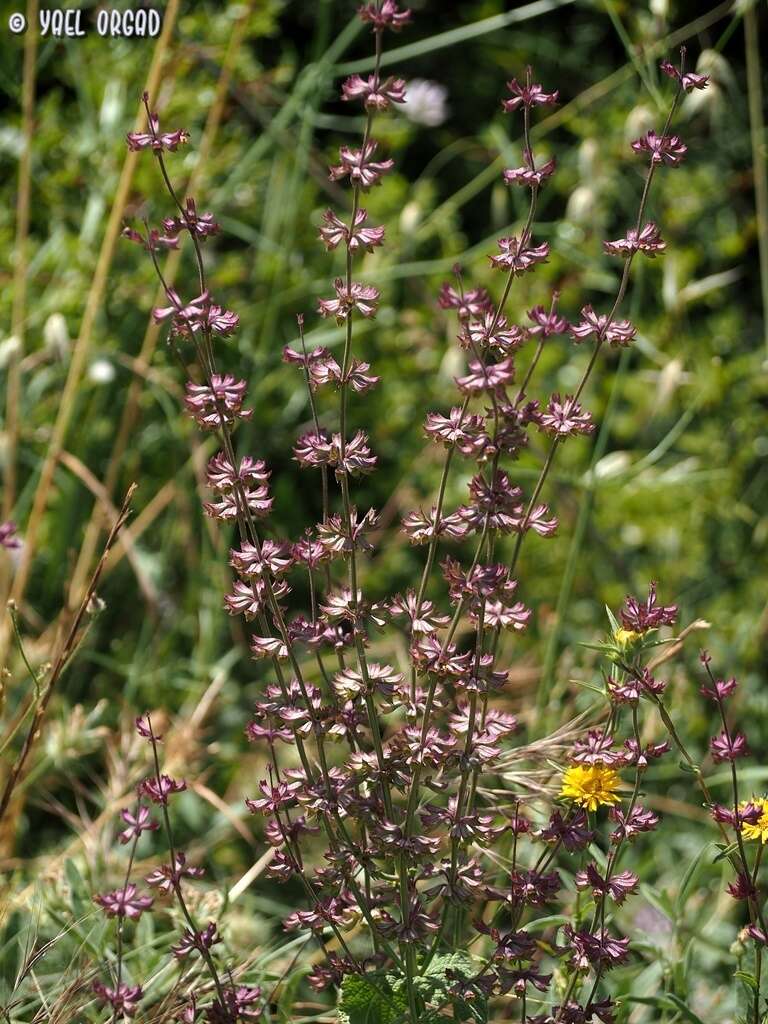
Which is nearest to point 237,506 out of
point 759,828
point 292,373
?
point 759,828

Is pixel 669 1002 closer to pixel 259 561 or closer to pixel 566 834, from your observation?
pixel 566 834

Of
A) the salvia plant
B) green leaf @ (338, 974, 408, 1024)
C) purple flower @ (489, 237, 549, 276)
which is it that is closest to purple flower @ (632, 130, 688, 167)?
the salvia plant

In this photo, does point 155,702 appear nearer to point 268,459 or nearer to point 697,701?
point 268,459

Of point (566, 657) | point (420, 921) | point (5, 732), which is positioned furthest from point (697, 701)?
point (420, 921)

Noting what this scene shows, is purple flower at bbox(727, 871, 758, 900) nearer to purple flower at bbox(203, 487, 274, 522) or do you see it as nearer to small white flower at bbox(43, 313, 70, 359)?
purple flower at bbox(203, 487, 274, 522)

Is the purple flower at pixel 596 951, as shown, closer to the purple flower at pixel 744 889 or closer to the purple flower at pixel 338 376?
the purple flower at pixel 744 889
